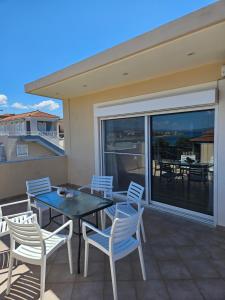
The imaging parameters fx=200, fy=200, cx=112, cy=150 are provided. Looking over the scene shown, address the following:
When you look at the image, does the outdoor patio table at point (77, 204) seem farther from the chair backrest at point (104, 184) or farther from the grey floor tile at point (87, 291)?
the chair backrest at point (104, 184)

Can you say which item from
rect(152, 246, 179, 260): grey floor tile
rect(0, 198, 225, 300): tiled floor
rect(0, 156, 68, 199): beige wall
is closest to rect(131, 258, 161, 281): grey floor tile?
rect(0, 198, 225, 300): tiled floor

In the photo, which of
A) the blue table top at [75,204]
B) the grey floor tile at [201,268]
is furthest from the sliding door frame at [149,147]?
the blue table top at [75,204]

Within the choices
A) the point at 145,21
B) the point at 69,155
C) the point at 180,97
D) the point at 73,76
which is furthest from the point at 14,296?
the point at 145,21

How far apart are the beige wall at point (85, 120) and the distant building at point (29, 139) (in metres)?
7.04

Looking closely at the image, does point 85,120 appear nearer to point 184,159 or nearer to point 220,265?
point 184,159

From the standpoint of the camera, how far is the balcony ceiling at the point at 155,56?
2.06 m

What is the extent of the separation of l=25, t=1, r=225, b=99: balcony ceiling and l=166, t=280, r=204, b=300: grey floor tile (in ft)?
8.45

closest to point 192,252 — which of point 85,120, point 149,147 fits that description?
point 149,147

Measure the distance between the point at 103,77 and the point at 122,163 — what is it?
2039 millimetres

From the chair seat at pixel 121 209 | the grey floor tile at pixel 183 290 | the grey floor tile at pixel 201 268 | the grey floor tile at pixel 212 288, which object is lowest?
the grey floor tile at pixel 183 290

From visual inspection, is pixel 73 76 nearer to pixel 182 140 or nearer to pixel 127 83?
pixel 127 83

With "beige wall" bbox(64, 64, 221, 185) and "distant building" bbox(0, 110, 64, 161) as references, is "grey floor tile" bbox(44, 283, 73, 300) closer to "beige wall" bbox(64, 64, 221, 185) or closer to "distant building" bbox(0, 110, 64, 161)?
"beige wall" bbox(64, 64, 221, 185)

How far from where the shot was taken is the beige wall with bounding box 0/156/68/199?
15.9ft

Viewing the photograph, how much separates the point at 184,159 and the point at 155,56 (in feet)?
6.31
